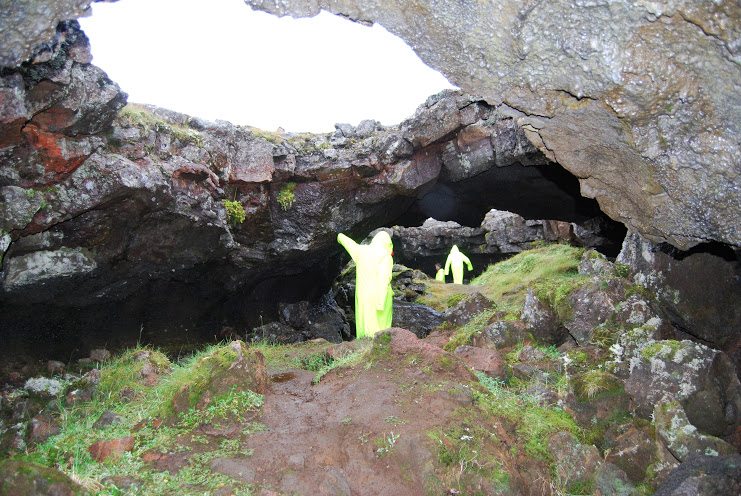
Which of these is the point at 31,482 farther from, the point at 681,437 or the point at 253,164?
the point at 253,164

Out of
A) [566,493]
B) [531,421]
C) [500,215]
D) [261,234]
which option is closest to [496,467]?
[566,493]

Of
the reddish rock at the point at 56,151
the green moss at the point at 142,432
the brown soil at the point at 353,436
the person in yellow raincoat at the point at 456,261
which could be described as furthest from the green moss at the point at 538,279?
the reddish rock at the point at 56,151

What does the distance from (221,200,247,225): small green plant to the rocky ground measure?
3777 millimetres

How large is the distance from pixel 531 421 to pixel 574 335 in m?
3.42

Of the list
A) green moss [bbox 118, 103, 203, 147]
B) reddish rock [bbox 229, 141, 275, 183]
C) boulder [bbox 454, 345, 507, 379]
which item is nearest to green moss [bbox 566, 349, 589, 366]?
boulder [bbox 454, 345, 507, 379]

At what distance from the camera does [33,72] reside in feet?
24.5

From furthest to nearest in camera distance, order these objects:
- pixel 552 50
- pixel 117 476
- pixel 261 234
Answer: pixel 261 234 < pixel 117 476 < pixel 552 50

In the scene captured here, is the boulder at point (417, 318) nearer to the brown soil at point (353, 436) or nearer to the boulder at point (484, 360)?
the boulder at point (484, 360)

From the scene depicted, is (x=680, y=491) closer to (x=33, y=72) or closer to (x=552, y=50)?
(x=552, y=50)

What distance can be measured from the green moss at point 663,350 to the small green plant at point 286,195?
8001 mm

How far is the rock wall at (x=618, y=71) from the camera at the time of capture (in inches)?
164

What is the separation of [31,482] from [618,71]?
17.7ft

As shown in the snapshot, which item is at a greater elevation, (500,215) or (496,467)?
(500,215)

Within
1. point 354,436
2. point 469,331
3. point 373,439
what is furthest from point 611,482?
point 469,331
